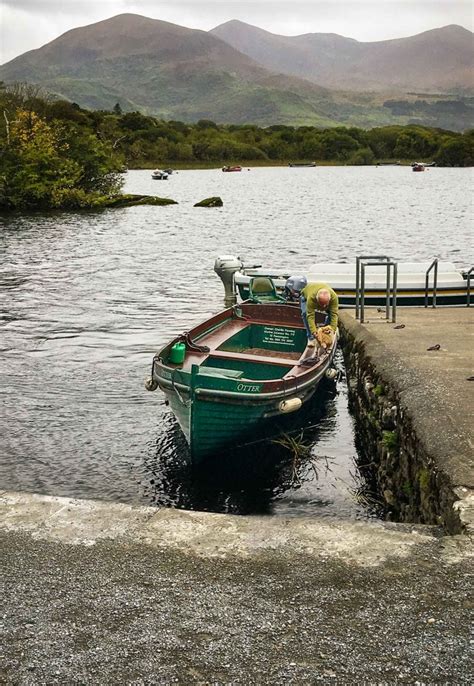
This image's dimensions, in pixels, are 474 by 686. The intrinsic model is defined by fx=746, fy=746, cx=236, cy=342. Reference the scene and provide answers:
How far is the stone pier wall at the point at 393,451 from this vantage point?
27.0 feet

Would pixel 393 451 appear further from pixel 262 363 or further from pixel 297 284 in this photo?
pixel 297 284

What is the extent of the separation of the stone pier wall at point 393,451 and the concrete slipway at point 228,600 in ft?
3.31

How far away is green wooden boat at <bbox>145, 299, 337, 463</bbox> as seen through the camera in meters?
11.7

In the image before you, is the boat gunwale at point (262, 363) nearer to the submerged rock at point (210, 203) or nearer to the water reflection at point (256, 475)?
the water reflection at point (256, 475)

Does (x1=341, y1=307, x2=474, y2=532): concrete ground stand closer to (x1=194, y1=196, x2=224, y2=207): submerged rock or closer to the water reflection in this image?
the water reflection

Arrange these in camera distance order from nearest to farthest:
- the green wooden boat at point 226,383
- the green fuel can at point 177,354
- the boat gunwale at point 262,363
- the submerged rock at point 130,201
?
the green wooden boat at point 226,383
the boat gunwale at point 262,363
the green fuel can at point 177,354
the submerged rock at point 130,201

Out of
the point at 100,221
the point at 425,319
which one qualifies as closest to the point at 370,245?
the point at 100,221

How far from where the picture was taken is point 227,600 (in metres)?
5.76

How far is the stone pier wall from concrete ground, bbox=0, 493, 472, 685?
50.1 inches

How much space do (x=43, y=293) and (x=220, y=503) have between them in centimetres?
2106

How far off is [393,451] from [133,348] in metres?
12.0

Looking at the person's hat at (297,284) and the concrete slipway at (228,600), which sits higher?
the person's hat at (297,284)

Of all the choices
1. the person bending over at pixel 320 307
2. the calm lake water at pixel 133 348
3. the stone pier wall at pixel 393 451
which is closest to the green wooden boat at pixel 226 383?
the person bending over at pixel 320 307

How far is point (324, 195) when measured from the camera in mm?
101688
